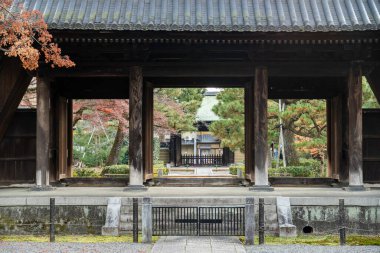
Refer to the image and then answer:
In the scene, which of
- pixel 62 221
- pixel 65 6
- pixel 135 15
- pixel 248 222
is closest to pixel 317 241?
pixel 248 222

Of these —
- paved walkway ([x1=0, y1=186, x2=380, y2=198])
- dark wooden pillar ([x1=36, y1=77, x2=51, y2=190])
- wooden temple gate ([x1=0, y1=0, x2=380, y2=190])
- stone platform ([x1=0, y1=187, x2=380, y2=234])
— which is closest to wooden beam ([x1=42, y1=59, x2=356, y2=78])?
wooden temple gate ([x1=0, y1=0, x2=380, y2=190])

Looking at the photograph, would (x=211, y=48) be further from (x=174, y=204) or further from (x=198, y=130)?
(x=198, y=130)

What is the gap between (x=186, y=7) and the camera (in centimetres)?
1342

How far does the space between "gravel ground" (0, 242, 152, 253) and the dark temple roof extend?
515 cm

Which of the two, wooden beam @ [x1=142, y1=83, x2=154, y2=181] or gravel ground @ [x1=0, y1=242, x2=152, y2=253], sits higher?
wooden beam @ [x1=142, y1=83, x2=154, y2=181]

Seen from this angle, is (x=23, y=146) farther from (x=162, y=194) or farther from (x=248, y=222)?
(x=248, y=222)

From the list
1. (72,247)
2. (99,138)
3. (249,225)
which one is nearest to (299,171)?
(249,225)

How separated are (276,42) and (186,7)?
8.25 ft

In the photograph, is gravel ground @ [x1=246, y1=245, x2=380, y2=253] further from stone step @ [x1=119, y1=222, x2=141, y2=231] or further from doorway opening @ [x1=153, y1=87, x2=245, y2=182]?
doorway opening @ [x1=153, y1=87, x2=245, y2=182]

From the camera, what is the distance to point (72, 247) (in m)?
10.1

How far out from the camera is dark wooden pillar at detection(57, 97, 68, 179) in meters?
16.3

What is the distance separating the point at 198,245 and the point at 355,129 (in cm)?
583

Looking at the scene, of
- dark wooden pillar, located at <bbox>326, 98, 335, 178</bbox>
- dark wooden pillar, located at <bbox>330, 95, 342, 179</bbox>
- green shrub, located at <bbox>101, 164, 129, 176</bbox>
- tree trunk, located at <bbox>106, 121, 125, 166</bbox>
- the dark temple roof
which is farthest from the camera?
green shrub, located at <bbox>101, 164, 129, 176</bbox>

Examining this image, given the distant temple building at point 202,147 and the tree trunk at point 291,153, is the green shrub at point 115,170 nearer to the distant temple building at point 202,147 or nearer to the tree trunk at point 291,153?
the tree trunk at point 291,153
